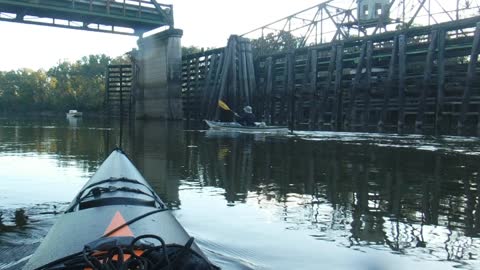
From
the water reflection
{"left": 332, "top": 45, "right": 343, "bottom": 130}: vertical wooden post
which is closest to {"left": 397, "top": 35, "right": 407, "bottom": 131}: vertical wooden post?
{"left": 332, "top": 45, "right": 343, "bottom": 130}: vertical wooden post

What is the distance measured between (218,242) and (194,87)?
41989 millimetres

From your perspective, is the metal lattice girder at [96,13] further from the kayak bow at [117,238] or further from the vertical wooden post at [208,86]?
the kayak bow at [117,238]

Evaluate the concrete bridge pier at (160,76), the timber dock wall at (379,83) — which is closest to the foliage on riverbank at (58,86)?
the concrete bridge pier at (160,76)

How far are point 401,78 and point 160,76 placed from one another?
2385 cm

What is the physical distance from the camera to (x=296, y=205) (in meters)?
6.27

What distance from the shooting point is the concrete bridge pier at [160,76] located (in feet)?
135

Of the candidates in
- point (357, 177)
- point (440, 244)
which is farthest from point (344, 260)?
point (357, 177)

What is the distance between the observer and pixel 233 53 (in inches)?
1463

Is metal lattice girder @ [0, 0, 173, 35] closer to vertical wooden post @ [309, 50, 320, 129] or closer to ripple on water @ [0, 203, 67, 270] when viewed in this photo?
vertical wooden post @ [309, 50, 320, 129]

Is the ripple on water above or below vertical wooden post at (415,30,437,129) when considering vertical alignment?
below

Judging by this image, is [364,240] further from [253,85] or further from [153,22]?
[153,22]

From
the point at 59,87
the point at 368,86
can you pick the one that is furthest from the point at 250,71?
the point at 59,87

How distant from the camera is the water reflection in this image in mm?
4742

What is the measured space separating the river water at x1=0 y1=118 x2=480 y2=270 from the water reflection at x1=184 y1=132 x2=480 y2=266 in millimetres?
16
